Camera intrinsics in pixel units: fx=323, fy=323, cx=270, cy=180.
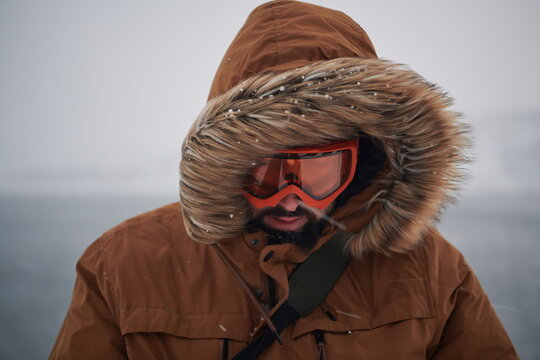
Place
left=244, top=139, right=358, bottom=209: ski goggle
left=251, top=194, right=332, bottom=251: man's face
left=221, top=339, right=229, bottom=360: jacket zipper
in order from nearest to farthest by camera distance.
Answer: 1. left=221, top=339, right=229, bottom=360: jacket zipper
2. left=244, top=139, right=358, bottom=209: ski goggle
3. left=251, top=194, right=332, bottom=251: man's face

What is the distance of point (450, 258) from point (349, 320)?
20.4 inches

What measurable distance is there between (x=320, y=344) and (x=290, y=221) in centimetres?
47

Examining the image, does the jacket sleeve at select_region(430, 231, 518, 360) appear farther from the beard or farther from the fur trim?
the beard

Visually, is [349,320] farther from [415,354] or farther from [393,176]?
[393,176]

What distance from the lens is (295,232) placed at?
1327 millimetres

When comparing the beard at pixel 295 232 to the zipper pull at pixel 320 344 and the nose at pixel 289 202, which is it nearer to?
the nose at pixel 289 202

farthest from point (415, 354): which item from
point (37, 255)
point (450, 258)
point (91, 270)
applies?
point (37, 255)

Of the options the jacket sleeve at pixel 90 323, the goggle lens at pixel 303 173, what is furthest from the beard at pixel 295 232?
the jacket sleeve at pixel 90 323

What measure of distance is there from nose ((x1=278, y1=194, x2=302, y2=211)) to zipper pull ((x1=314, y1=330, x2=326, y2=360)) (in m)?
0.47

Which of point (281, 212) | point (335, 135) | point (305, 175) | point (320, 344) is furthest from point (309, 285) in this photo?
point (335, 135)

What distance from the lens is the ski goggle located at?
1214mm

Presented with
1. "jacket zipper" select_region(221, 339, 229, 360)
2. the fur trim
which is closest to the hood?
the fur trim

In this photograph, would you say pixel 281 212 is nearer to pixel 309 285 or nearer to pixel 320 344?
pixel 309 285

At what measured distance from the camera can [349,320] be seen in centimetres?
116
